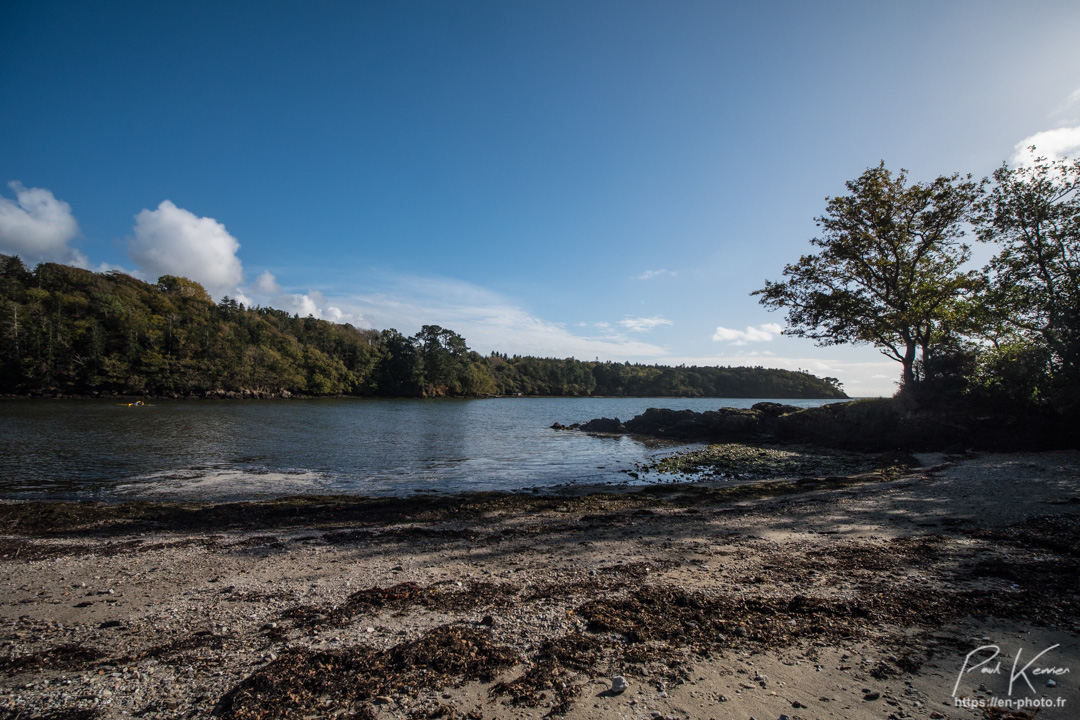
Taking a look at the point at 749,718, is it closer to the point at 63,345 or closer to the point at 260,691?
the point at 260,691

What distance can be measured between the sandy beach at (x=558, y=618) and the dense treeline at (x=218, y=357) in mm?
89898

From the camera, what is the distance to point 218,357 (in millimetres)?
88625

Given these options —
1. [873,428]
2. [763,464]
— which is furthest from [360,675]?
[873,428]

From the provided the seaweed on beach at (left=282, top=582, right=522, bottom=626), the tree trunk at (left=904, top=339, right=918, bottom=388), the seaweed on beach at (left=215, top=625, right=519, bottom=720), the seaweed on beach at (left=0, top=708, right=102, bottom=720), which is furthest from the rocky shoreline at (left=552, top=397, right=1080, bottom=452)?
the seaweed on beach at (left=0, top=708, right=102, bottom=720)

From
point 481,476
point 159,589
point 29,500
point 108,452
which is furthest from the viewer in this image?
point 108,452

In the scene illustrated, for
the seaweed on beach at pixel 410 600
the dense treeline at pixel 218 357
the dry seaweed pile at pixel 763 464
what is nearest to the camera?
the seaweed on beach at pixel 410 600

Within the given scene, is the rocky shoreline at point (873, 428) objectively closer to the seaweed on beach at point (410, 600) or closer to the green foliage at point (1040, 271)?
the green foliage at point (1040, 271)

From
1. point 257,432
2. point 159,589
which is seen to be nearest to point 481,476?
point 159,589

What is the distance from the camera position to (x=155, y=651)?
4.27 meters

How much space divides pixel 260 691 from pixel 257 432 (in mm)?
34339

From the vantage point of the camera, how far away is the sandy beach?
3.45 metres

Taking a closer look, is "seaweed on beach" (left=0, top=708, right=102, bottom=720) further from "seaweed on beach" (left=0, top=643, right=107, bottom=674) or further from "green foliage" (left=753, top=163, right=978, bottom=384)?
"green foliage" (left=753, top=163, right=978, bottom=384)

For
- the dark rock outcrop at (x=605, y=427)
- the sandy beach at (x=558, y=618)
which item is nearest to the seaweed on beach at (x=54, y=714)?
the sandy beach at (x=558, y=618)

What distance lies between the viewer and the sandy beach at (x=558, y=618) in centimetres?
345
